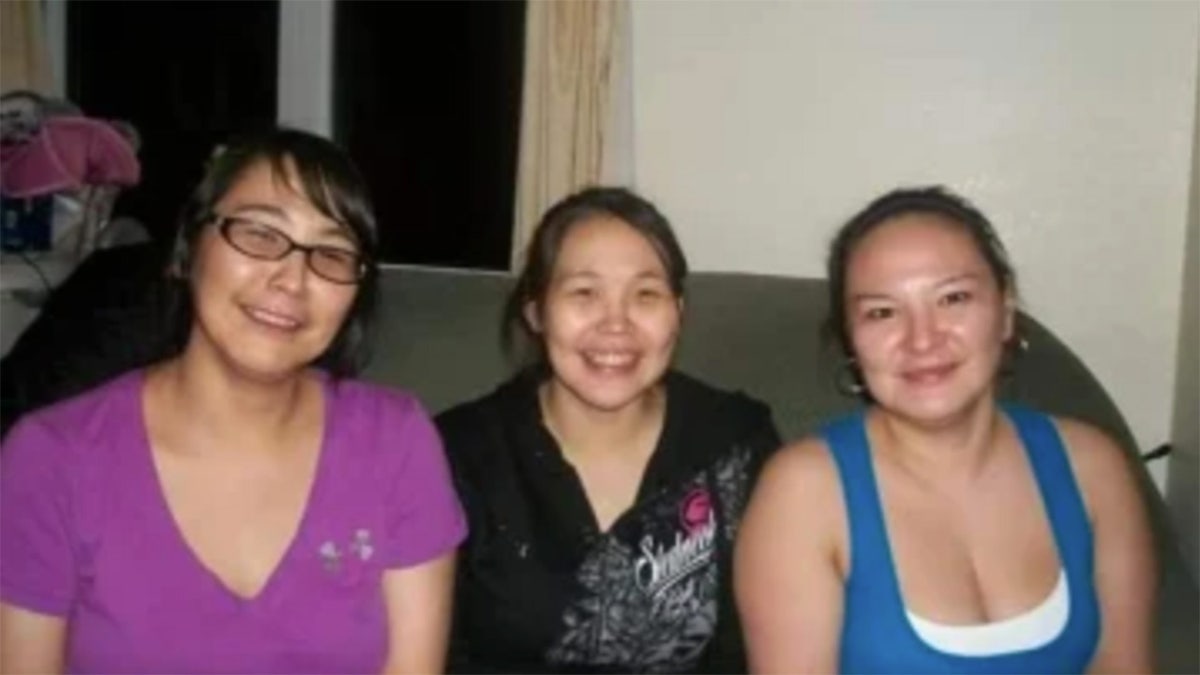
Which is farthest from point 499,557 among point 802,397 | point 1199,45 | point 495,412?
point 1199,45

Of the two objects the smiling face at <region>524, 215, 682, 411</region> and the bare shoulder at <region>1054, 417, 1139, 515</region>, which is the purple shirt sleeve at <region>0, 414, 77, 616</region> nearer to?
the smiling face at <region>524, 215, 682, 411</region>

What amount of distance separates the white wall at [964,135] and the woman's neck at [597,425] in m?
1.01

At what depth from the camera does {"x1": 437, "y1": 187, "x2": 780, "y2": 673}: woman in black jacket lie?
4.91 ft

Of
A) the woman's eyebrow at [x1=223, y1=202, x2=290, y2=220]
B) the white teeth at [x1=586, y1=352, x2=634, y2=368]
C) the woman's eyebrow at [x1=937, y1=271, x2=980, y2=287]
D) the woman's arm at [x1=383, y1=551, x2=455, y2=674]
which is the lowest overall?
the woman's arm at [x1=383, y1=551, x2=455, y2=674]

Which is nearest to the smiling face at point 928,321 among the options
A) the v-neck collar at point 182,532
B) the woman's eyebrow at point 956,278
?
the woman's eyebrow at point 956,278

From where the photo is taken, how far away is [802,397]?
198cm

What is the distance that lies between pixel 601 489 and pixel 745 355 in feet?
1.90

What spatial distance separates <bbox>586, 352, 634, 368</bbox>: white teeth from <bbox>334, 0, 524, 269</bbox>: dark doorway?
1.49 meters

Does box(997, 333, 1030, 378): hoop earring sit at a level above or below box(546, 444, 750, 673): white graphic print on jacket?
above

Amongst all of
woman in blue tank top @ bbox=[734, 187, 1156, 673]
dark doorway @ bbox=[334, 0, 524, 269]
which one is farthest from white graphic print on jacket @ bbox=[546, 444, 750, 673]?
dark doorway @ bbox=[334, 0, 524, 269]

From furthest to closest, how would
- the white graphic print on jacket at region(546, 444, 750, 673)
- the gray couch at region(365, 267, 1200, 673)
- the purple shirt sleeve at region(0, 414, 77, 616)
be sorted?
the gray couch at region(365, 267, 1200, 673) < the white graphic print on jacket at region(546, 444, 750, 673) < the purple shirt sleeve at region(0, 414, 77, 616)

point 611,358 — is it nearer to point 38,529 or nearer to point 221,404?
point 221,404

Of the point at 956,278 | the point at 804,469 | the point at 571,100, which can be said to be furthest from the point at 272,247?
the point at 571,100

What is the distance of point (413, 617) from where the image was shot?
1.38m
